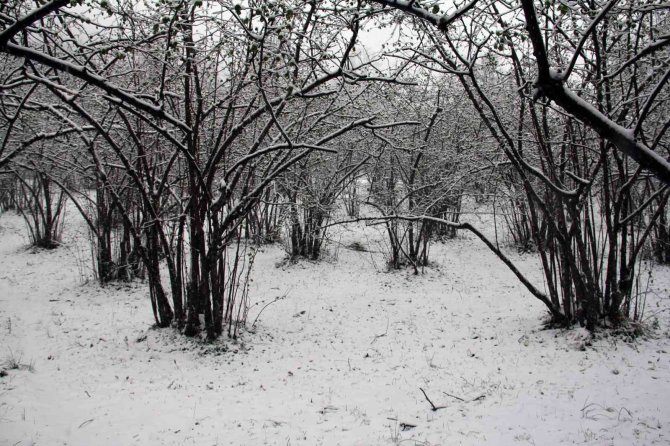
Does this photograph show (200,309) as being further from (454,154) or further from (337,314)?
(454,154)

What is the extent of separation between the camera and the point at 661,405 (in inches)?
147

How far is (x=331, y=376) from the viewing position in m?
5.08

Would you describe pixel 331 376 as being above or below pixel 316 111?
below

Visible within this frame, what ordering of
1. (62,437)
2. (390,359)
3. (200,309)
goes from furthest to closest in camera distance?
(200,309)
(390,359)
(62,437)

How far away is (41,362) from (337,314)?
452cm

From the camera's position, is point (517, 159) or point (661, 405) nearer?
point (661, 405)

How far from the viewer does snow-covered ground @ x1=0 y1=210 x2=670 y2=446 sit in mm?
3652

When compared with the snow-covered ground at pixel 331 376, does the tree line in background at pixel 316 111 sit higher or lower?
higher

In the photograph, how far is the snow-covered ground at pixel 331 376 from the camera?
3.65m

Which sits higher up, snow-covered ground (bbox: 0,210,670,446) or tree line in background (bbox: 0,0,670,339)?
tree line in background (bbox: 0,0,670,339)

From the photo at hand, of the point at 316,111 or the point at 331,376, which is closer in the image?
the point at 331,376

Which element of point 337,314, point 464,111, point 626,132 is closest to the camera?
point 626,132

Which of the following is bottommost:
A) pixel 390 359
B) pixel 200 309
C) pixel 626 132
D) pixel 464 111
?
pixel 390 359

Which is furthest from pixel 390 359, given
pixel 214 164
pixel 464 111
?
pixel 464 111
